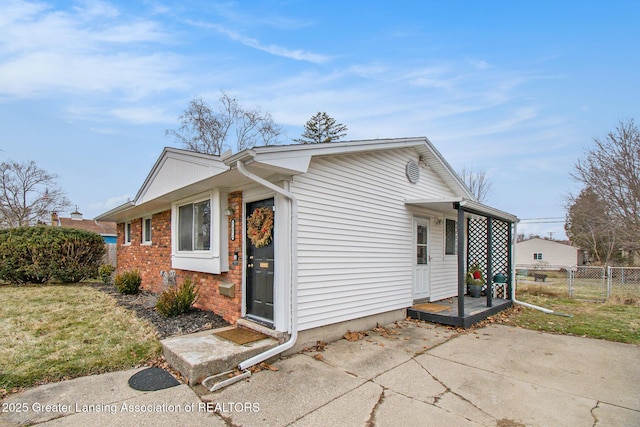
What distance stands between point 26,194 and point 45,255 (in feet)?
61.3

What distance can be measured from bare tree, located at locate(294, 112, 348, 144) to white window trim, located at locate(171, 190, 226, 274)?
56.0 ft

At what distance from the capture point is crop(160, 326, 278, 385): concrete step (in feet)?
12.2

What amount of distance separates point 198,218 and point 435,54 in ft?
23.9

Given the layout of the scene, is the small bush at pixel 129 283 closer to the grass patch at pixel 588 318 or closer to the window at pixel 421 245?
the window at pixel 421 245

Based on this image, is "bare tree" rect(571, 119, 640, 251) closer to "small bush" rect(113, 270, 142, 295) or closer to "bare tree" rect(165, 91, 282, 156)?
"bare tree" rect(165, 91, 282, 156)

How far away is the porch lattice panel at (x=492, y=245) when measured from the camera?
30.2 ft

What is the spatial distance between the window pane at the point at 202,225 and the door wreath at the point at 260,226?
3.96 feet

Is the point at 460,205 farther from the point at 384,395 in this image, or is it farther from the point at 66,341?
the point at 66,341

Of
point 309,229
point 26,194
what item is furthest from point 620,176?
point 26,194

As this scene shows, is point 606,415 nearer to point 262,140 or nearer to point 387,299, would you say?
point 387,299

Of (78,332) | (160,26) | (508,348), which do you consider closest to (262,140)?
(160,26)

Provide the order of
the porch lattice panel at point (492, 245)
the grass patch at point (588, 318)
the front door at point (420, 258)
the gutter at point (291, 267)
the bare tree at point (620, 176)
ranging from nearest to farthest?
the gutter at point (291, 267), the grass patch at point (588, 318), the front door at point (420, 258), the porch lattice panel at point (492, 245), the bare tree at point (620, 176)

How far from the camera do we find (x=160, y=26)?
23.7 feet

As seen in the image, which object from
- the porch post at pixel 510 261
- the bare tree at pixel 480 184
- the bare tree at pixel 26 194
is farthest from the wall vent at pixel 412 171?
the bare tree at pixel 26 194
